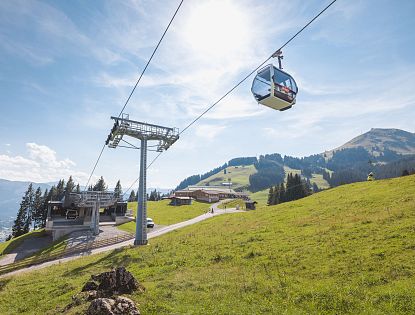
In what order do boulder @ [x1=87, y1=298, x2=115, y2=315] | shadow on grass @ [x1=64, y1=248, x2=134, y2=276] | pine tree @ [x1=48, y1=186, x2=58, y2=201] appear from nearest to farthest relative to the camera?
Result: boulder @ [x1=87, y1=298, x2=115, y2=315]
shadow on grass @ [x1=64, y1=248, x2=134, y2=276]
pine tree @ [x1=48, y1=186, x2=58, y2=201]

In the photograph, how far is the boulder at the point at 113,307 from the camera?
37.0 ft

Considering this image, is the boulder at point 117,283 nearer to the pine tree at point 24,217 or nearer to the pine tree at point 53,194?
the pine tree at point 24,217

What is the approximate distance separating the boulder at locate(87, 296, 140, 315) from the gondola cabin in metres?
12.7

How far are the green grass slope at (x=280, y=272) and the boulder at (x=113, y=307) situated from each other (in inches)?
32.6

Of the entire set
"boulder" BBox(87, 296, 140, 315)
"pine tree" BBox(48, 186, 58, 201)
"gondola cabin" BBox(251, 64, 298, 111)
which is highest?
"pine tree" BBox(48, 186, 58, 201)

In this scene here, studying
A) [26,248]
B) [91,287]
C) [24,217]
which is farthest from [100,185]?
[91,287]

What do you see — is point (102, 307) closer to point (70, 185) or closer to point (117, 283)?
point (117, 283)

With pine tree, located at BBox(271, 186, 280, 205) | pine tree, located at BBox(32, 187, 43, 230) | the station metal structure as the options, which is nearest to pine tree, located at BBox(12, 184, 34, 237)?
pine tree, located at BBox(32, 187, 43, 230)

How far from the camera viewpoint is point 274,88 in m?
15.3

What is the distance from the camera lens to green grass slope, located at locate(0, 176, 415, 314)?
11.8m

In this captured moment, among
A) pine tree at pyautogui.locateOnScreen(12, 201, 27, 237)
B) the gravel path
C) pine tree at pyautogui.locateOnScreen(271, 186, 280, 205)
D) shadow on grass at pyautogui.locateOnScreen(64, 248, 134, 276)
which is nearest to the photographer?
shadow on grass at pyautogui.locateOnScreen(64, 248, 134, 276)

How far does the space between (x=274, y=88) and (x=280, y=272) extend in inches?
425

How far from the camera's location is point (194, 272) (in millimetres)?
18250

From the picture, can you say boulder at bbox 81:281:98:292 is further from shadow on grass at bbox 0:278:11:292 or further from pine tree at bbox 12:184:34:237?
pine tree at bbox 12:184:34:237
